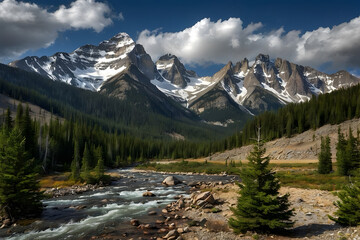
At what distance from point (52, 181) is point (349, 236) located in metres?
56.9

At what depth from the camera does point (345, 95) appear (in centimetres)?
11375

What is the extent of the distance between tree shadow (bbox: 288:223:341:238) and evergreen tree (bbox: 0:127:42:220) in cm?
2748

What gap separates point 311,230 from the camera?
59.6 feet

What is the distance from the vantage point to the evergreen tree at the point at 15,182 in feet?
79.9

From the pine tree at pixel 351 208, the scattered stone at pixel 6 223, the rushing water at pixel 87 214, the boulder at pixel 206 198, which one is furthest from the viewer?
the boulder at pixel 206 198

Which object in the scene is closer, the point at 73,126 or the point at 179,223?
the point at 179,223

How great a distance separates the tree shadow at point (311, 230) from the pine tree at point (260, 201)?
4.60 feet

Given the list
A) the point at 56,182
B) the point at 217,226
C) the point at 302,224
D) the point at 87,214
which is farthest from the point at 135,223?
the point at 56,182

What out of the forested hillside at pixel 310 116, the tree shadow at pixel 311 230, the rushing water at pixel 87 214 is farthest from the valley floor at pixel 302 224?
the forested hillside at pixel 310 116

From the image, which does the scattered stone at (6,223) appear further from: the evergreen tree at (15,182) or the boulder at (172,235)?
the boulder at (172,235)

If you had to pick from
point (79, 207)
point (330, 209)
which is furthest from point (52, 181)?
point (330, 209)

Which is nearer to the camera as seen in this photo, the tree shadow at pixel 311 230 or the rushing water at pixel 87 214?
the tree shadow at pixel 311 230

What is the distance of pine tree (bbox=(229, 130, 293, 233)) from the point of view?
1641cm

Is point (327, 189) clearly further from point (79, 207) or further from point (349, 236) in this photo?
point (79, 207)
